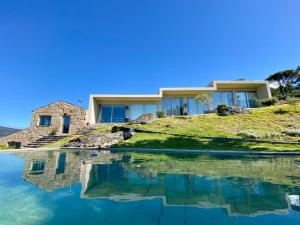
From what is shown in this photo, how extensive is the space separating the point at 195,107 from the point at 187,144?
56.5 ft

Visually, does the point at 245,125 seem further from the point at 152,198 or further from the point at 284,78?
the point at 284,78

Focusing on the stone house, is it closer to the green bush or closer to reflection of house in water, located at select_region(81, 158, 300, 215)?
the green bush

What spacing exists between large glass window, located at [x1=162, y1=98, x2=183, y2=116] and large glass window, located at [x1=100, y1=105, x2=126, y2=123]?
745cm

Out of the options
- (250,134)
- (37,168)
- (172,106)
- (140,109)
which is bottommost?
(37,168)

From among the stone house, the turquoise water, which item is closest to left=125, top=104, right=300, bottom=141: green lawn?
the stone house

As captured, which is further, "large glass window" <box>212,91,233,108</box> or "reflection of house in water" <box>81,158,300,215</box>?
"large glass window" <box>212,91,233,108</box>

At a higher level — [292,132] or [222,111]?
[222,111]

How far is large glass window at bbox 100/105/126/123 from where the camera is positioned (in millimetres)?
31172

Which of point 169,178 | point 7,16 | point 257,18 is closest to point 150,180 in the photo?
point 169,178

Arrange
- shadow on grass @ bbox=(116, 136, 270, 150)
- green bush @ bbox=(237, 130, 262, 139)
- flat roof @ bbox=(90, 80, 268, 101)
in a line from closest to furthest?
shadow on grass @ bbox=(116, 136, 270, 150), green bush @ bbox=(237, 130, 262, 139), flat roof @ bbox=(90, 80, 268, 101)

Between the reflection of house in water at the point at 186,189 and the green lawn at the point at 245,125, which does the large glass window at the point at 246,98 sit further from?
the reflection of house in water at the point at 186,189

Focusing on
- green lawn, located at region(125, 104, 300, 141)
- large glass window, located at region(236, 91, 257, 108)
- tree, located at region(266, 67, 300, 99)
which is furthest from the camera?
large glass window, located at region(236, 91, 257, 108)

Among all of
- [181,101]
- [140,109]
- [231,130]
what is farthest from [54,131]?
[231,130]

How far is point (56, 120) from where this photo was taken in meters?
26.5
